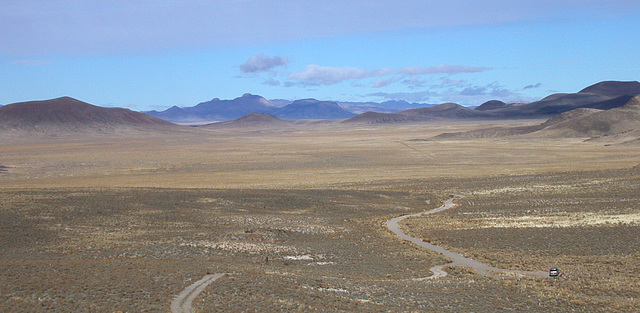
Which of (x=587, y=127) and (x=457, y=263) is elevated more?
(x=587, y=127)

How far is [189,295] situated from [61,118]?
590ft

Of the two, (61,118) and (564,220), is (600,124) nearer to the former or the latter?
(564,220)

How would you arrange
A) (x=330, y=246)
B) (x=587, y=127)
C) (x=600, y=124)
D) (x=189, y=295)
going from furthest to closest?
(x=587, y=127)
(x=600, y=124)
(x=330, y=246)
(x=189, y=295)

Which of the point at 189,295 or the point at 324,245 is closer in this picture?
the point at 189,295

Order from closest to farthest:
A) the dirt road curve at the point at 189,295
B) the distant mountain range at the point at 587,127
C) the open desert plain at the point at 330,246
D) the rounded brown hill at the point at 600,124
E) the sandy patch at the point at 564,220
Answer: the dirt road curve at the point at 189,295 < the open desert plain at the point at 330,246 < the sandy patch at the point at 564,220 < the distant mountain range at the point at 587,127 < the rounded brown hill at the point at 600,124

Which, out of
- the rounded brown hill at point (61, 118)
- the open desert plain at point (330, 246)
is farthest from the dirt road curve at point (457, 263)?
the rounded brown hill at point (61, 118)

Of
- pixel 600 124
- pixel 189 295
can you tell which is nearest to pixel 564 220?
pixel 189 295

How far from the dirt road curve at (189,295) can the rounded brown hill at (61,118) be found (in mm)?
163035

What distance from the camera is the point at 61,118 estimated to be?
177125 mm

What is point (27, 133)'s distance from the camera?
515ft

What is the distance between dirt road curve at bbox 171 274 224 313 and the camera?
Result: 519 inches

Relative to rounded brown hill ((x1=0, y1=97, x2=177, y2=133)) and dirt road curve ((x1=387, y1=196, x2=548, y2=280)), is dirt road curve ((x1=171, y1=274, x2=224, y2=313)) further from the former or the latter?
rounded brown hill ((x1=0, y1=97, x2=177, y2=133))

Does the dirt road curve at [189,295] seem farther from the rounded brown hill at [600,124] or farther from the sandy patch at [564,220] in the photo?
the rounded brown hill at [600,124]

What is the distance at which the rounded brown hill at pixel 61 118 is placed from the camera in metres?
166
